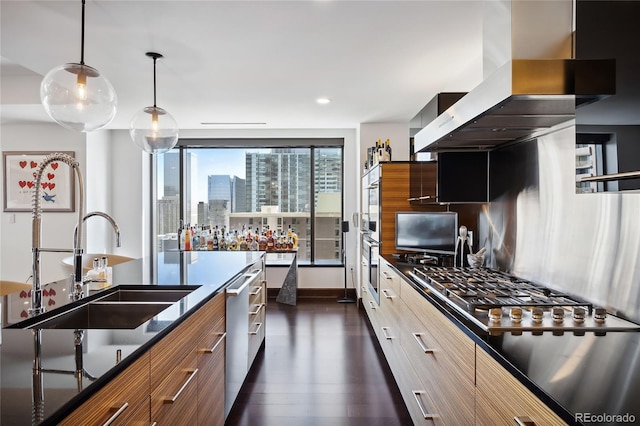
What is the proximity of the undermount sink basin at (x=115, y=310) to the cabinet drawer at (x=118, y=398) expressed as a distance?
1.56ft

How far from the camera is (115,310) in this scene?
171cm

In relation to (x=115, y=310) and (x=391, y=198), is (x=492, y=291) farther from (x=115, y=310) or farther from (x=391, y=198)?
(x=391, y=198)

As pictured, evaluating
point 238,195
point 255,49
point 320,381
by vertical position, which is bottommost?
point 320,381

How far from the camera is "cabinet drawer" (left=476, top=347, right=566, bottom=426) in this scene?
0.90 m

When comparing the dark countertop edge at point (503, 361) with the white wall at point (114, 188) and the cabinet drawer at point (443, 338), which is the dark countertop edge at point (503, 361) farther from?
the white wall at point (114, 188)

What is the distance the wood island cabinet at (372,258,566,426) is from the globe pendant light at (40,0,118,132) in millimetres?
1925

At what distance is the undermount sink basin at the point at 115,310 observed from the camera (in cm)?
146

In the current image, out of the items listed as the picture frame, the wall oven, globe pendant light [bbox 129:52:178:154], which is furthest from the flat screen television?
the picture frame

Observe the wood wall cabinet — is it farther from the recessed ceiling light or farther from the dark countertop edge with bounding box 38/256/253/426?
the dark countertop edge with bounding box 38/256/253/426

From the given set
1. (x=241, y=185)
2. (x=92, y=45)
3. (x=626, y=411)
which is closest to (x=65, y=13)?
(x=92, y=45)

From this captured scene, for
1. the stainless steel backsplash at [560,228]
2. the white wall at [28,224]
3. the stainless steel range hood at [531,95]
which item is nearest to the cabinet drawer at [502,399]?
the stainless steel backsplash at [560,228]

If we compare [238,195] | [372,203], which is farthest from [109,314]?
[238,195]

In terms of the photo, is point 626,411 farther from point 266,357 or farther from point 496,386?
point 266,357

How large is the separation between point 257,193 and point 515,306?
492 centimetres
